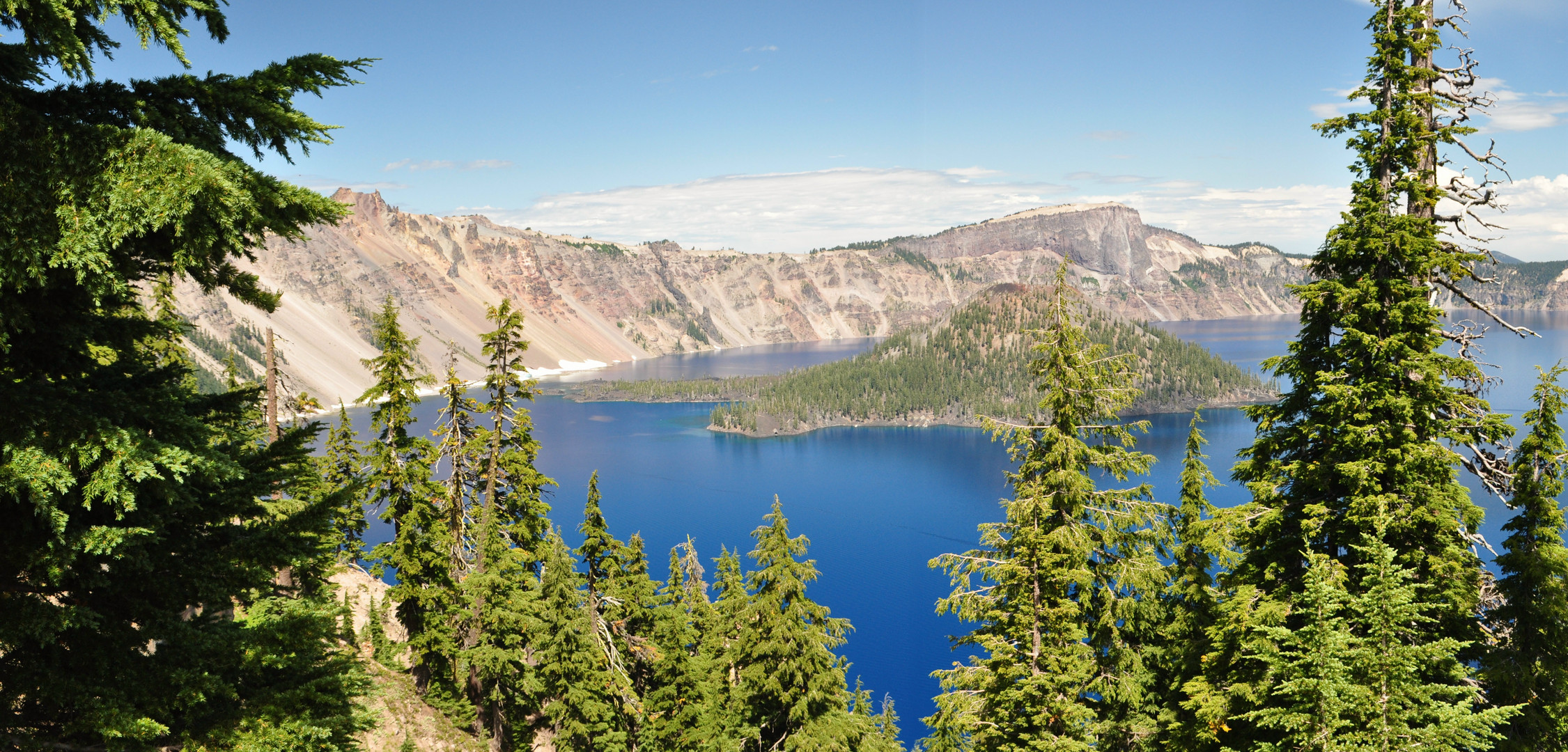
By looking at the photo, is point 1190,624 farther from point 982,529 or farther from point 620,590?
point 620,590

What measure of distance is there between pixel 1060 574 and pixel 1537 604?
690 centimetres

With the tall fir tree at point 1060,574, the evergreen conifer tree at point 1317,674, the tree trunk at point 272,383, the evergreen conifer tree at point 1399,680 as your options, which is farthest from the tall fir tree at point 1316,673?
the tree trunk at point 272,383

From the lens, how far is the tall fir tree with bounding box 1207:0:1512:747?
440 inches

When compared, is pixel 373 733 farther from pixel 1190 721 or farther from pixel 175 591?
pixel 1190 721

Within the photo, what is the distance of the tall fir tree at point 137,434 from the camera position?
5.76 meters

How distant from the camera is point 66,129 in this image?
5891mm

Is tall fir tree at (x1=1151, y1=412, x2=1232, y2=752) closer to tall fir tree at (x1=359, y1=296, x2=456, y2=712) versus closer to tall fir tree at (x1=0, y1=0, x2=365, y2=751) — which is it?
tall fir tree at (x1=0, y1=0, x2=365, y2=751)

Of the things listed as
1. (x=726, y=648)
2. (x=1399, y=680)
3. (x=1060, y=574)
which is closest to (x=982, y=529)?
(x=1060, y=574)

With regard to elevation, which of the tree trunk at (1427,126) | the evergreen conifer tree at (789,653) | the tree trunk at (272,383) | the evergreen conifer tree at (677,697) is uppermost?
the tree trunk at (1427,126)

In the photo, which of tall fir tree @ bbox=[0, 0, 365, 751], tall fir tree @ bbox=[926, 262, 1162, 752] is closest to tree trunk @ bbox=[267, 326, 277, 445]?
tall fir tree @ bbox=[0, 0, 365, 751]

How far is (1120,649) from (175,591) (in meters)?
16.7

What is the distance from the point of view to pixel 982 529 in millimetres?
19016

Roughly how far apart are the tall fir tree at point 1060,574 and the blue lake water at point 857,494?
109ft

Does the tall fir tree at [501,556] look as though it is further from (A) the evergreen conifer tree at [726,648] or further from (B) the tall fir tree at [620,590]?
(A) the evergreen conifer tree at [726,648]
